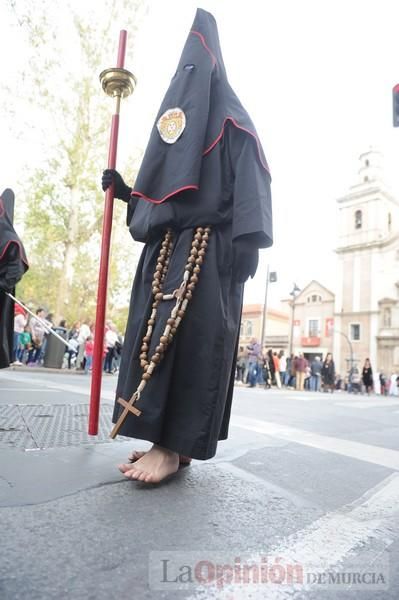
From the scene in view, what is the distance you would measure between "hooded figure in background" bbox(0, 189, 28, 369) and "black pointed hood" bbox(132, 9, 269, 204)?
2073mm

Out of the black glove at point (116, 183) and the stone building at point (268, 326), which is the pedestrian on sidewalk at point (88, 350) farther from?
the stone building at point (268, 326)

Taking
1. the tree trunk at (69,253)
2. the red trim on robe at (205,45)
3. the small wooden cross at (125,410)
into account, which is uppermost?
the tree trunk at (69,253)

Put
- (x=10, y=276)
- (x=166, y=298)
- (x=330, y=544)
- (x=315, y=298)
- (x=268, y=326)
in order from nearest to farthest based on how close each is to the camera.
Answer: (x=330, y=544) → (x=166, y=298) → (x=10, y=276) → (x=315, y=298) → (x=268, y=326)

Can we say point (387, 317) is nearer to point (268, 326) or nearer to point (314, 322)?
point (314, 322)

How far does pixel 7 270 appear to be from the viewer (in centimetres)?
388

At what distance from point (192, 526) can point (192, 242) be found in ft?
3.89

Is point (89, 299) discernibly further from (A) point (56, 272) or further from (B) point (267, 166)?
(B) point (267, 166)

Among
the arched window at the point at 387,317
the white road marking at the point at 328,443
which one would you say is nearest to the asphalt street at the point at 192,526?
the white road marking at the point at 328,443

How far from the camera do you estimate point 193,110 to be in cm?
225

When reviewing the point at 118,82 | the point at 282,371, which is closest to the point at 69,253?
the point at 282,371

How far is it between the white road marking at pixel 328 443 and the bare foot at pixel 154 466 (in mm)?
1333

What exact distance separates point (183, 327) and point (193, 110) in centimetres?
104

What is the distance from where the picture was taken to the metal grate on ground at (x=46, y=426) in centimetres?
229

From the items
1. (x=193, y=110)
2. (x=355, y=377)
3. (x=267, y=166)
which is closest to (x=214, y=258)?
(x=267, y=166)
